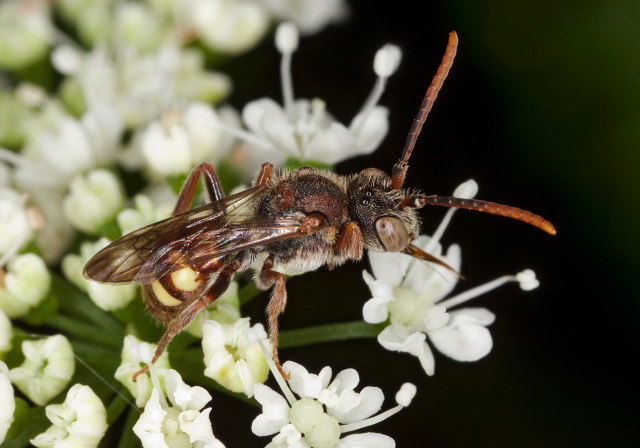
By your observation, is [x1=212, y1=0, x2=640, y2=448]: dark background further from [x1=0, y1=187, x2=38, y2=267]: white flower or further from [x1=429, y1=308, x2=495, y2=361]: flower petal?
[x1=0, y1=187, x2=38, y2=267]: white flower

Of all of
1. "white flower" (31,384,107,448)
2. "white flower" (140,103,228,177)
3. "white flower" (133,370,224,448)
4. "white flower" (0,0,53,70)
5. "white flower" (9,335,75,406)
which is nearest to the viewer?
"white flower" (133,370,224,448)

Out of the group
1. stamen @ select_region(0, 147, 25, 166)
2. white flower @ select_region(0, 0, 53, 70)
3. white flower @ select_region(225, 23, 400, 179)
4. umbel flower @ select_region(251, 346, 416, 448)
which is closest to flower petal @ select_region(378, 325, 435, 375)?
umbel flower @ select_region(251, 346, 416, 448)

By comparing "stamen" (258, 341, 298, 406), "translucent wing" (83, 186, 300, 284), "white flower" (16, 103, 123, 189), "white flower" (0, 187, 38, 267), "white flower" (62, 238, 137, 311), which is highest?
"white flower" (16, 103, 123, 189)

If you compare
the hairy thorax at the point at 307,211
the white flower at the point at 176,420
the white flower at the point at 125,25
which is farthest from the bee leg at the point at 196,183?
the white flower at the point at 125,25

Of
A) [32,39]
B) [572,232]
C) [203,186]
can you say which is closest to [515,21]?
[572,232]

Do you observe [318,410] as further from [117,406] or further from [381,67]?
[381,67]

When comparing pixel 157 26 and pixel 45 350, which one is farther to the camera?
pixel 157 26

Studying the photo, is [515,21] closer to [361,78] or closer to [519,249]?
[361,78]

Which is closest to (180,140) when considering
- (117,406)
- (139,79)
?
(139,79)
